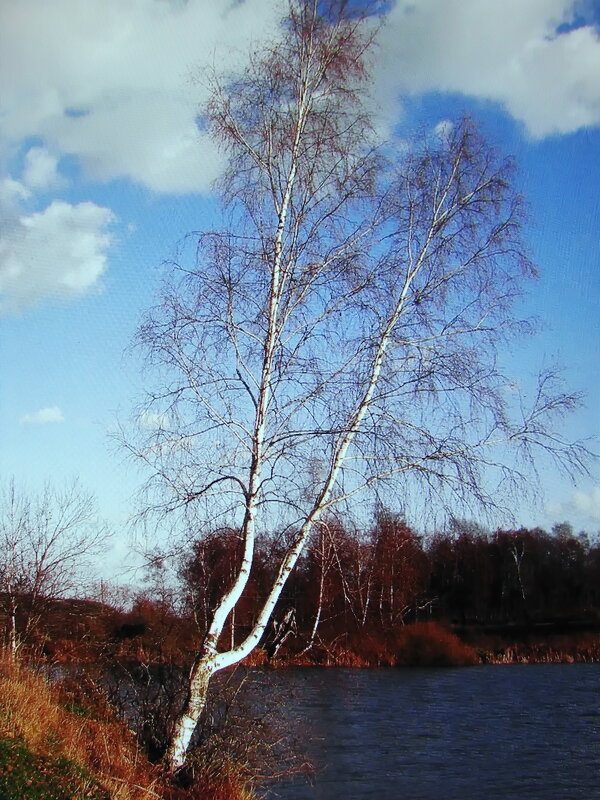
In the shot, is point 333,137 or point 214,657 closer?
point 214,657

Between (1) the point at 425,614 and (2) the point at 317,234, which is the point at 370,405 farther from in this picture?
(1) the point at 425,614

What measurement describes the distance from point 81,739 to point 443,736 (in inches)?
346

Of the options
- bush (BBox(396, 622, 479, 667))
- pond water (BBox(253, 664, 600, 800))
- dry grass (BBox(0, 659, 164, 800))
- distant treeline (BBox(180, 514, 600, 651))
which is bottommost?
pond water (BBox(253, 664, 600, 800))

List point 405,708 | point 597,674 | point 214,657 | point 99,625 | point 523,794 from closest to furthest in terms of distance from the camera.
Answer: point 214,657 → point 523,794 → point 99,625 → point 405,708 → point 597,674

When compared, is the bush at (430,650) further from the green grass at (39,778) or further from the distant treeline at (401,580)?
the green grass at (39,778)

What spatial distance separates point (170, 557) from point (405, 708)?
12.6 meters

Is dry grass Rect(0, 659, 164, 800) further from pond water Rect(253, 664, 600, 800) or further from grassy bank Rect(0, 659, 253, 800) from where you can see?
pond water Rect(253, 664, 600, 800)

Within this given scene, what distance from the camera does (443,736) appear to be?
14.4m

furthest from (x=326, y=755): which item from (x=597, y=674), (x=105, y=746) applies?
(x=597, y=674)

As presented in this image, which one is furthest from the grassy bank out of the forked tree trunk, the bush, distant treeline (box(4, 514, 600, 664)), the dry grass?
the bush

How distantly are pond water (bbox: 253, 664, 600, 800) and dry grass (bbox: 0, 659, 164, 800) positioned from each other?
1797mm

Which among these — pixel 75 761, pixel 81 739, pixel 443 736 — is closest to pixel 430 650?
pixel 443 736

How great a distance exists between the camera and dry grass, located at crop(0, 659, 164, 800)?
6.84 meters

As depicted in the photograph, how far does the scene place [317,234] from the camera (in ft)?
27.5
